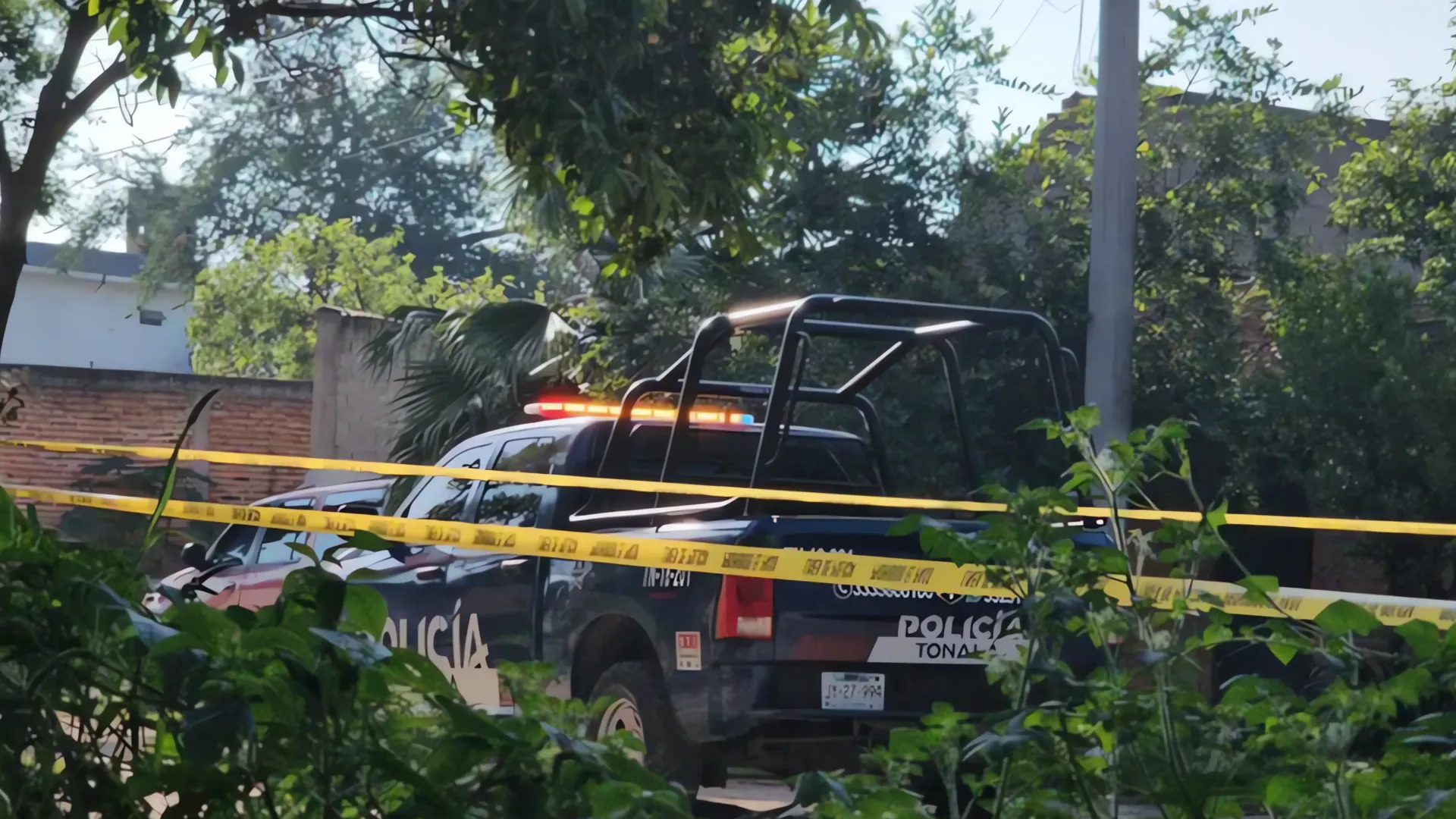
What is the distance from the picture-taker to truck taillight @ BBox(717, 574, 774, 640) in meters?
5.13

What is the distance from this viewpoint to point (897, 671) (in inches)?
205

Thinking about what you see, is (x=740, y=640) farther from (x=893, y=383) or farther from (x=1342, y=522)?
(x=893, y=383)

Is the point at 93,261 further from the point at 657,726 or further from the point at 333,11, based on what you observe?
the point at 657,726

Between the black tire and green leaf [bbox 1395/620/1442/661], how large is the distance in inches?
151

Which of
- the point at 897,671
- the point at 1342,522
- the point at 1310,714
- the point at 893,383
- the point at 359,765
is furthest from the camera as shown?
the point at 893,383

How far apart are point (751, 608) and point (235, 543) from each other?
4889 mm

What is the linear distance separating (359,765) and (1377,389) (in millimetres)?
9017

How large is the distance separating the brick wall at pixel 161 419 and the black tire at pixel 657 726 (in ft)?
50.9

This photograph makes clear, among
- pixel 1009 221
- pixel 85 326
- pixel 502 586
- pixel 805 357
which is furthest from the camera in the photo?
pixel 85 326

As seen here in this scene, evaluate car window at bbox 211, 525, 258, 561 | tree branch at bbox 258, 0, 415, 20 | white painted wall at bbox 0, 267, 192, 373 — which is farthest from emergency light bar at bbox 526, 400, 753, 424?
white painted wall at bbox 0, 267, 192, 373

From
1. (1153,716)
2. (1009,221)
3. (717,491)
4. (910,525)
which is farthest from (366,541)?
(1009,221)

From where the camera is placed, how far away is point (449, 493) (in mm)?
7281

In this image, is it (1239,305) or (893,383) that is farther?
(1239,305)

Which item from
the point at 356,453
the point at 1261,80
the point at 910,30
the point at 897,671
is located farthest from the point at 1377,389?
the point at 356,453
